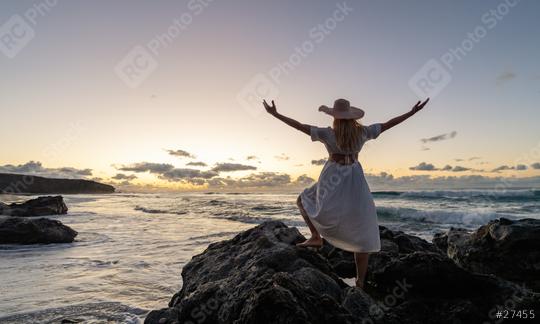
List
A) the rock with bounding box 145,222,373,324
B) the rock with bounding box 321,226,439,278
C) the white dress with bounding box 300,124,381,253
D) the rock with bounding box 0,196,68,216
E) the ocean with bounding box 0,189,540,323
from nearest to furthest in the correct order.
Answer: the rock with bounding box 145,222,373,324 → the white dress with bounding box 300,124,381,253 → the ocean with bounding box 0,189,540,323 → the rock with bounding box 321,226,439,278 → the rock with bounding box 0,196,68,216

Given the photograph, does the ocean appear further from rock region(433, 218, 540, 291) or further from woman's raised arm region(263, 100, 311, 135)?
rock region(433, 218, 540, 291)

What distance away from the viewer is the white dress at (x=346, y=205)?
15.4 feet

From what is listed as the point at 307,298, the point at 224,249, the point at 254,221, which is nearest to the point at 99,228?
the point at 254,221

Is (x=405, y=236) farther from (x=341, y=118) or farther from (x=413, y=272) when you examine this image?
(x=341, y=118)

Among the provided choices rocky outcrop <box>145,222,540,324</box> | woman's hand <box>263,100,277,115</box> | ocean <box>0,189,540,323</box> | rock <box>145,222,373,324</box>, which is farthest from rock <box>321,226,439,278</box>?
ocean <box>0,189,540,323</box>

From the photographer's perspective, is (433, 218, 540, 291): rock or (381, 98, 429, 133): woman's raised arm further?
(433, 218, 540, 291): rock

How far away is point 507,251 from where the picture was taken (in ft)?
24.2

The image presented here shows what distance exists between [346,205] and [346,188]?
21 cm


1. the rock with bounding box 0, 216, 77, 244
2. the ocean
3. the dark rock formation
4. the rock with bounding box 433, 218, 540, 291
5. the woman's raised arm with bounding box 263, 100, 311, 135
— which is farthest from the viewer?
the dark rock formation


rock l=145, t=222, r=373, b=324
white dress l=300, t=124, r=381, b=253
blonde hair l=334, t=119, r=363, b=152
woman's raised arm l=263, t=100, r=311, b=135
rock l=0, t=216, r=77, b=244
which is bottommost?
rock l=0, t=216, r=77, b=244

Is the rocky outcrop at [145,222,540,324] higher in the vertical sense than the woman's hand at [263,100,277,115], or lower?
lower

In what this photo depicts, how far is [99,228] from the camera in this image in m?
16.2

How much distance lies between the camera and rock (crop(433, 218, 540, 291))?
7074mm

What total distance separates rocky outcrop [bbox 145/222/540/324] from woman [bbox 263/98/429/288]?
0.42 metres
